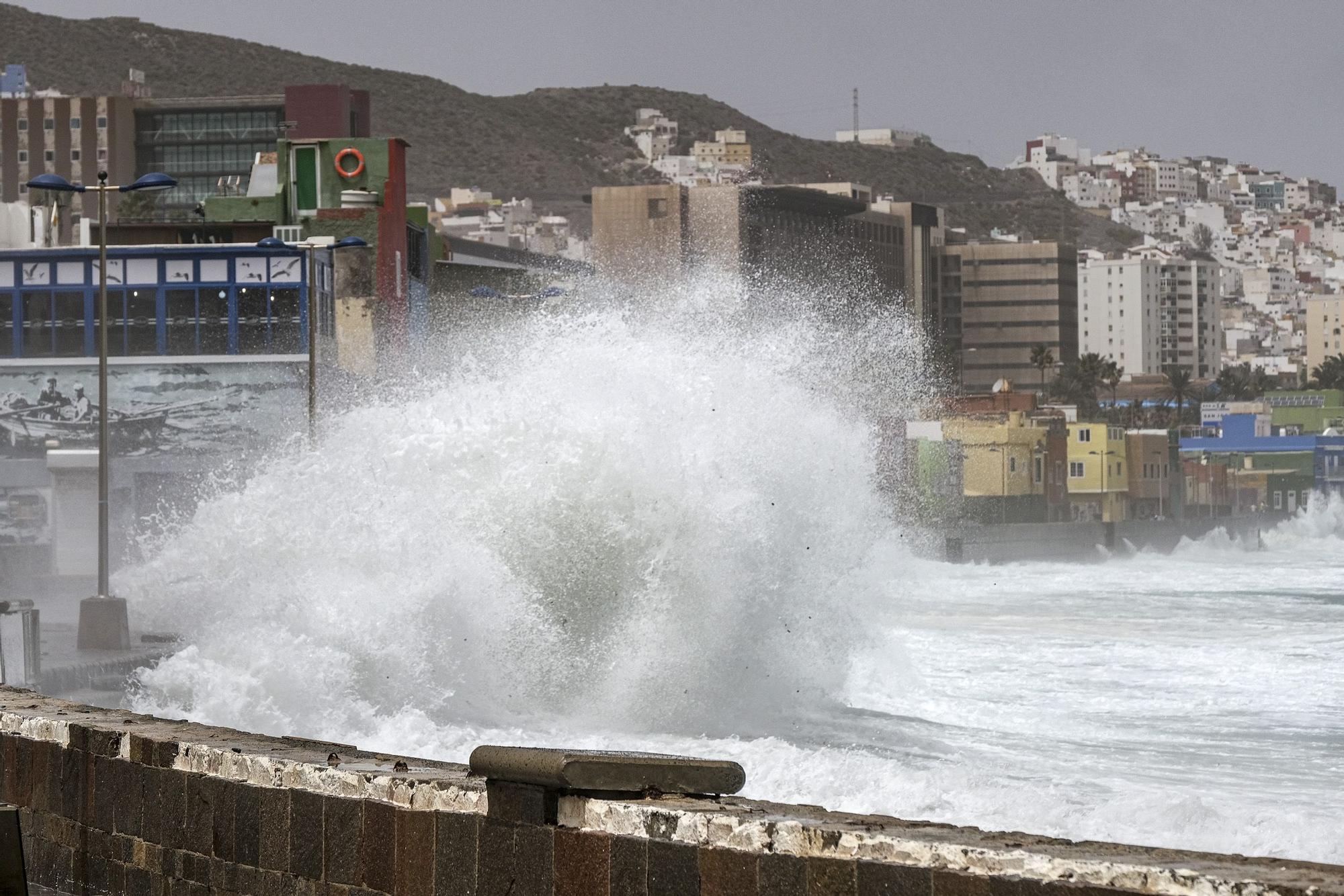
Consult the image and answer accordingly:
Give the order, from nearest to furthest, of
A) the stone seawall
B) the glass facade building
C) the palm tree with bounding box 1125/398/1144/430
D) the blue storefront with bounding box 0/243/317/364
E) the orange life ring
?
the stone seawall < the blue storefront with bounding box 0/243/317/364 < the orange life ring < the glass facade building < the palm tree with bounding box 1125/398/1144/430

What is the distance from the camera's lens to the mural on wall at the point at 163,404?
159 ft

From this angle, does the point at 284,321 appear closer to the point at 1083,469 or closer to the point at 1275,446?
the point at 1083,469

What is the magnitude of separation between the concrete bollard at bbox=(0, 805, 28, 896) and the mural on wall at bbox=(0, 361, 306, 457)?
4325 cm

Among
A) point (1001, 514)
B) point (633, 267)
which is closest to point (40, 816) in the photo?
point (1001, 514)

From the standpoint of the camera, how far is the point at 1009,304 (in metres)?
174

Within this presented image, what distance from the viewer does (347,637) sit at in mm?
17172

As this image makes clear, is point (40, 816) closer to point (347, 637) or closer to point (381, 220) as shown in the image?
point (347, 637)

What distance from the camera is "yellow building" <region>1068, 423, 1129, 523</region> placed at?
10025 cm

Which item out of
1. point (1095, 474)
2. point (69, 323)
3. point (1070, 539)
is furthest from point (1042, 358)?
point (69, 323)

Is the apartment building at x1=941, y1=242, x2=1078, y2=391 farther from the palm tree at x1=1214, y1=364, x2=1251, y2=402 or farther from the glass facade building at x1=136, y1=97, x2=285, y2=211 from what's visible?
the glass facade building at x1=136, y1=97, x2=285, y2=211

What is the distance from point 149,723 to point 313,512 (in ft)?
44.8

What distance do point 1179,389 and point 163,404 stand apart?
124 metres

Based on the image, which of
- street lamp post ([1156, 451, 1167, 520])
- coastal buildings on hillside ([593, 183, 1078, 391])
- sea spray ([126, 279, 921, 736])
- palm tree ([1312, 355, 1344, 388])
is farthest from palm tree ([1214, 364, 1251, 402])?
sea spray ([126, 279, 921, 736])

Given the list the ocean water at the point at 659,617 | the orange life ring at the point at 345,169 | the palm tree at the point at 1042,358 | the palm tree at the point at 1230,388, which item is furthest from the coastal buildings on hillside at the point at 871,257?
the ocean water at the point at 659,617
